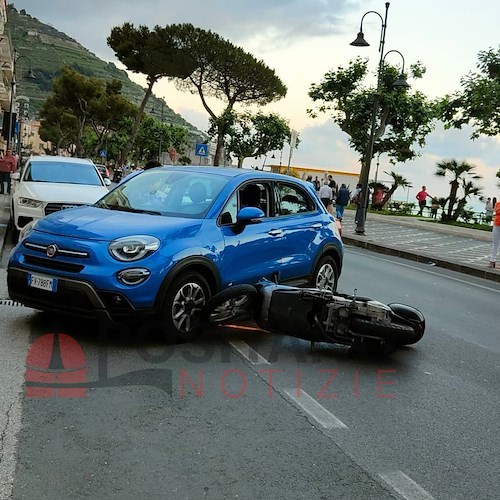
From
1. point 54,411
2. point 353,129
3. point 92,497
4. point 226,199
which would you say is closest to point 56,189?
point 226,199

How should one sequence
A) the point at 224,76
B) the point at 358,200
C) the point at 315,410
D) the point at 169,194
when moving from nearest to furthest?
the point at 315,410
the point at 169,194
the point at 358,200
the point at 224,76

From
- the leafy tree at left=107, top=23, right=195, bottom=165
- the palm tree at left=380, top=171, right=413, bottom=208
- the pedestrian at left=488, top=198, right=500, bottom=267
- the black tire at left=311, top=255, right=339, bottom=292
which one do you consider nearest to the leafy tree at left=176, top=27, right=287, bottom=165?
the leafy tree at left=107, top=23, right=195, bottom=165

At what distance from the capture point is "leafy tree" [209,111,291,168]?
56034 millimetres

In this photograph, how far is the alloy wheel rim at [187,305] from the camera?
6.36m

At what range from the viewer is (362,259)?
1706cm

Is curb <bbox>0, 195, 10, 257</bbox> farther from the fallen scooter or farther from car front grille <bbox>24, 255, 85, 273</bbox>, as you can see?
the fallen scooter

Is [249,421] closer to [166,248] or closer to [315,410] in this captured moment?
[315,410]

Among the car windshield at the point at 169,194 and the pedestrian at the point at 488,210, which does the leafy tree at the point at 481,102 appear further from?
the car windshield at the point at 169,194

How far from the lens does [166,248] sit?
20.4ft

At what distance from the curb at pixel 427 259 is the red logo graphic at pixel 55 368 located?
40.0 ft

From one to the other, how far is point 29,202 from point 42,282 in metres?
6.24

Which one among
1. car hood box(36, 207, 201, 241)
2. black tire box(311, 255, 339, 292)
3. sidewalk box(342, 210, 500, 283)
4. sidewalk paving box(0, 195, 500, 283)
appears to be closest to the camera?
car hood box(36, 207, 201, 241)

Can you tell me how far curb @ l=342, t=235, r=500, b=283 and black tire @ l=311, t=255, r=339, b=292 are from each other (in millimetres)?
8366

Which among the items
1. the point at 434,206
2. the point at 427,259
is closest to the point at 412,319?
the point at 427,259
